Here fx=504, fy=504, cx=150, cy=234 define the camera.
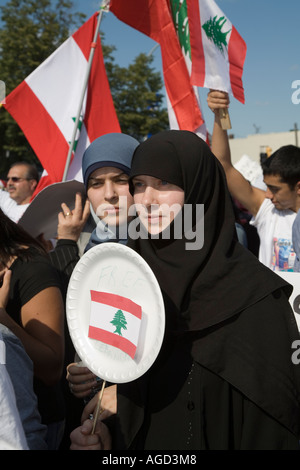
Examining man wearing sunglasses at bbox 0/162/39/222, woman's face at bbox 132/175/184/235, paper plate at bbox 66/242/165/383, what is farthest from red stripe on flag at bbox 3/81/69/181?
paper plate at bbox 66/242/165/383

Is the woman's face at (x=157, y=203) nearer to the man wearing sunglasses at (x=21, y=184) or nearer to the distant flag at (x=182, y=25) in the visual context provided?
the distant flag at (x=182, y=25)

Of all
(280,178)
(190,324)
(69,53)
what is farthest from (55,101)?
(190,324)

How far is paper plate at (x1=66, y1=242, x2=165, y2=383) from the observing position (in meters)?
1.47

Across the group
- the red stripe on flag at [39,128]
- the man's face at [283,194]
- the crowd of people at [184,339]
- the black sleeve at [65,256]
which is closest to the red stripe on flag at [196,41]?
the man's face at [283,194]

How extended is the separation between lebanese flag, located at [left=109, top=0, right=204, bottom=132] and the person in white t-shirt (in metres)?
0.61

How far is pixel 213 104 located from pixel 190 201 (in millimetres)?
1672

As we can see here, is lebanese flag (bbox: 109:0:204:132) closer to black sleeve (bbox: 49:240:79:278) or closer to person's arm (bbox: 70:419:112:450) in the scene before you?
black sleeve (bbox: 49:240:79:278)

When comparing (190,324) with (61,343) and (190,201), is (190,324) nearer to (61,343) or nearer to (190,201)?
(190,201)

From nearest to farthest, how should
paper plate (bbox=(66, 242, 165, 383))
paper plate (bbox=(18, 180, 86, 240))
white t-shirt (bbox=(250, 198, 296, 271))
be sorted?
paper plate (bbox=(66, 242, 165, 383)), paper plate (bbox=(18, 180, 86, 240)), white t-shirt (bbox=(250, 198, 296, 271))

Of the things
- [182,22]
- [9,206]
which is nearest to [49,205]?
[182,22]

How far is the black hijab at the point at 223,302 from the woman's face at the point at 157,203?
0.11 feet

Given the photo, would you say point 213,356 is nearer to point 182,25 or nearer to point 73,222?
point 73,222

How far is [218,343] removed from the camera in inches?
65.1

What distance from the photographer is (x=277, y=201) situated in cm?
377
